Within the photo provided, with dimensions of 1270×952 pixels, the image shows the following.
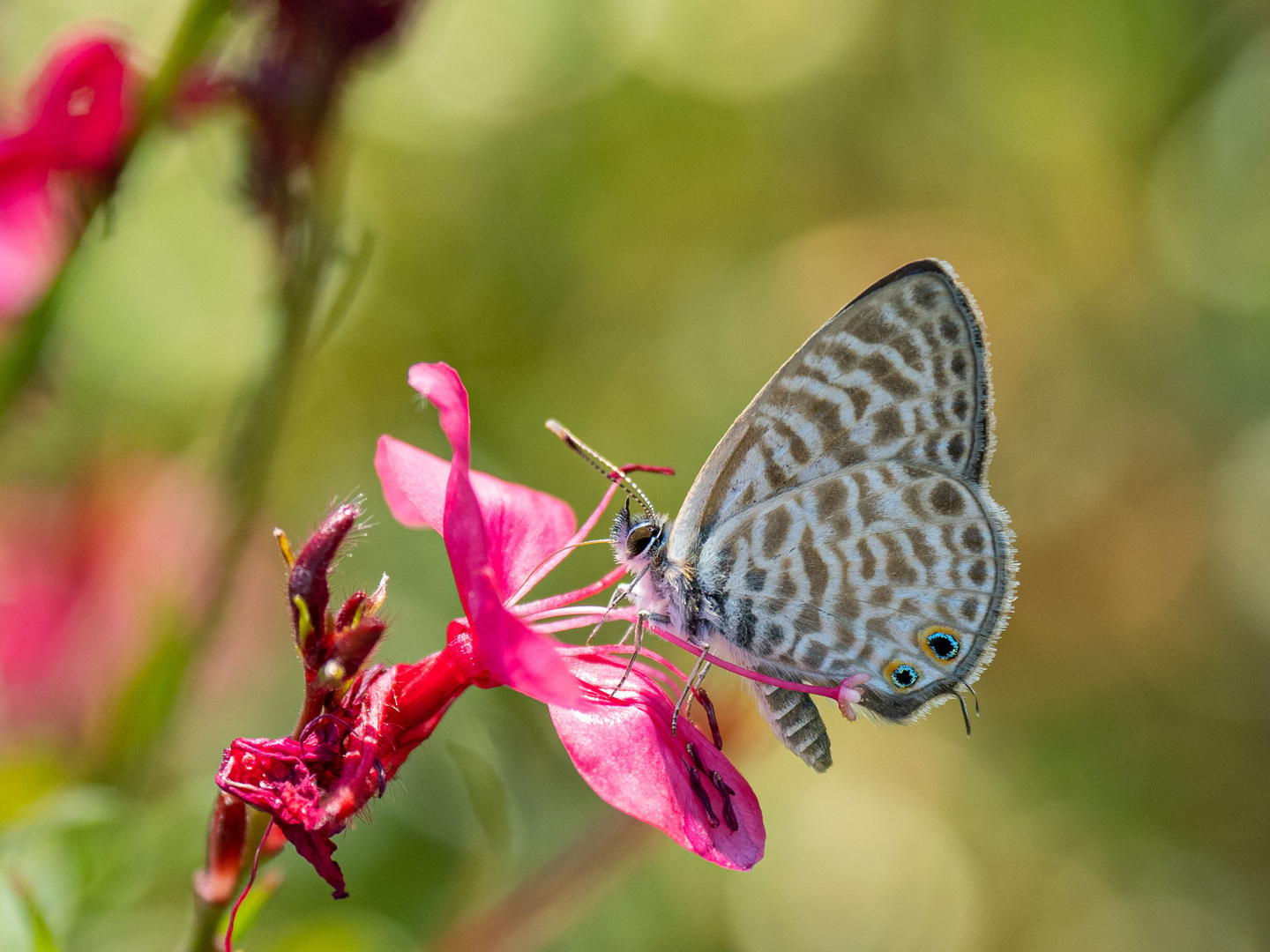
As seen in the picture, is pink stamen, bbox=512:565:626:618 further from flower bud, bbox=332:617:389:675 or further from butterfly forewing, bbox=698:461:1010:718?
flower bud, bbox=332:617:389:675

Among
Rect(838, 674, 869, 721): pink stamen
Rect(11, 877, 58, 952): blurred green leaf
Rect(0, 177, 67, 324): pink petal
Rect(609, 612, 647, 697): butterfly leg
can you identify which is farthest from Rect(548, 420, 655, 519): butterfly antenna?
Rect(0, 177, 67, 324): pink petal

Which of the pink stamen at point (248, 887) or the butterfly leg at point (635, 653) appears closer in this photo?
the pink stamen at point (248, 887)

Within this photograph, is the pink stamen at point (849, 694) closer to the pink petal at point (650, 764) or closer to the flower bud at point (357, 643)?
the pink petal at point (650, 764)

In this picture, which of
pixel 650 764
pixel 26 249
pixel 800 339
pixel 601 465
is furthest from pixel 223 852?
pixel 800 339

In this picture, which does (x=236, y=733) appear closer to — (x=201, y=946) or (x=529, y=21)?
(x=201, y=946)

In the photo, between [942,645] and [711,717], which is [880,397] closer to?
[942,645]

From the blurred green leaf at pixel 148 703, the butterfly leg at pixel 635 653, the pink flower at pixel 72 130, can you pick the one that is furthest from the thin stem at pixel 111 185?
the butterfly leg at pixel 635 653
